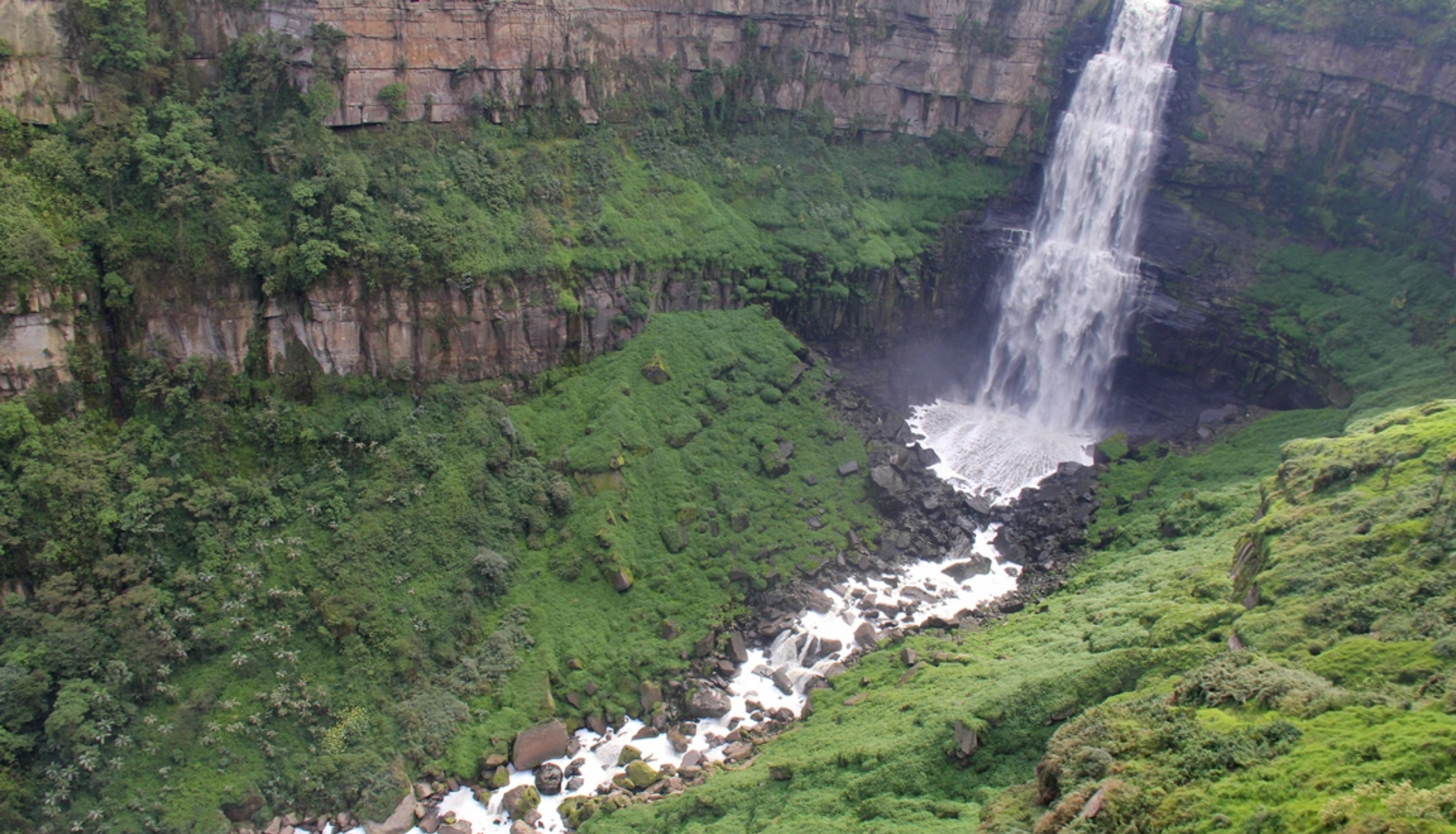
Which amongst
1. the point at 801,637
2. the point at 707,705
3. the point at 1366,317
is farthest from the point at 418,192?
the point at 1366,317

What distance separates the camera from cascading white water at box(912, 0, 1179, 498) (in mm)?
38781

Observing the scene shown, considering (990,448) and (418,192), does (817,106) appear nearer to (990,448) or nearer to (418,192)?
(990,448)

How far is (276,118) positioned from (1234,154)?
33.2 meters

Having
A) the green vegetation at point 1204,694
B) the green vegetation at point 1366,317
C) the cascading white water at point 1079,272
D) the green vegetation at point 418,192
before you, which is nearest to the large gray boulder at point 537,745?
the green vegetation at point 1204,694

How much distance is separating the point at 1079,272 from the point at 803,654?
2041 centimetres

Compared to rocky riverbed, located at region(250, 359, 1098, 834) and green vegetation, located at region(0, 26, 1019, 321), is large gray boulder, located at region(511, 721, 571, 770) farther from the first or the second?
green vegetation, located at region(0, 26, 1019, 321)

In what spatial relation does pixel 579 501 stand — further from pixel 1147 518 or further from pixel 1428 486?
pixel 1428 486

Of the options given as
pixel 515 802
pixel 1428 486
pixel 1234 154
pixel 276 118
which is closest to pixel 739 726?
pixel 515 802

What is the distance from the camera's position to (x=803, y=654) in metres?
28.2

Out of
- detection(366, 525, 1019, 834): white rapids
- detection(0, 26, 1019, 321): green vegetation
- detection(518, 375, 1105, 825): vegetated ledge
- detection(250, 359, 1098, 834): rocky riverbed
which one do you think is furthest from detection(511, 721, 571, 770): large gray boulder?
detection(0, 26, 1019, 321): green vegetation

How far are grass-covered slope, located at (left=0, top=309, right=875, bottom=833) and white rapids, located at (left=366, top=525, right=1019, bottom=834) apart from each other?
1.12 m

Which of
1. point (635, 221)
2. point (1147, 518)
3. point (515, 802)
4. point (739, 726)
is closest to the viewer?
point (515, 802)

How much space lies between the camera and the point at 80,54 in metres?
26.1

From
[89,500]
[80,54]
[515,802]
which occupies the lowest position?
[515,802]
